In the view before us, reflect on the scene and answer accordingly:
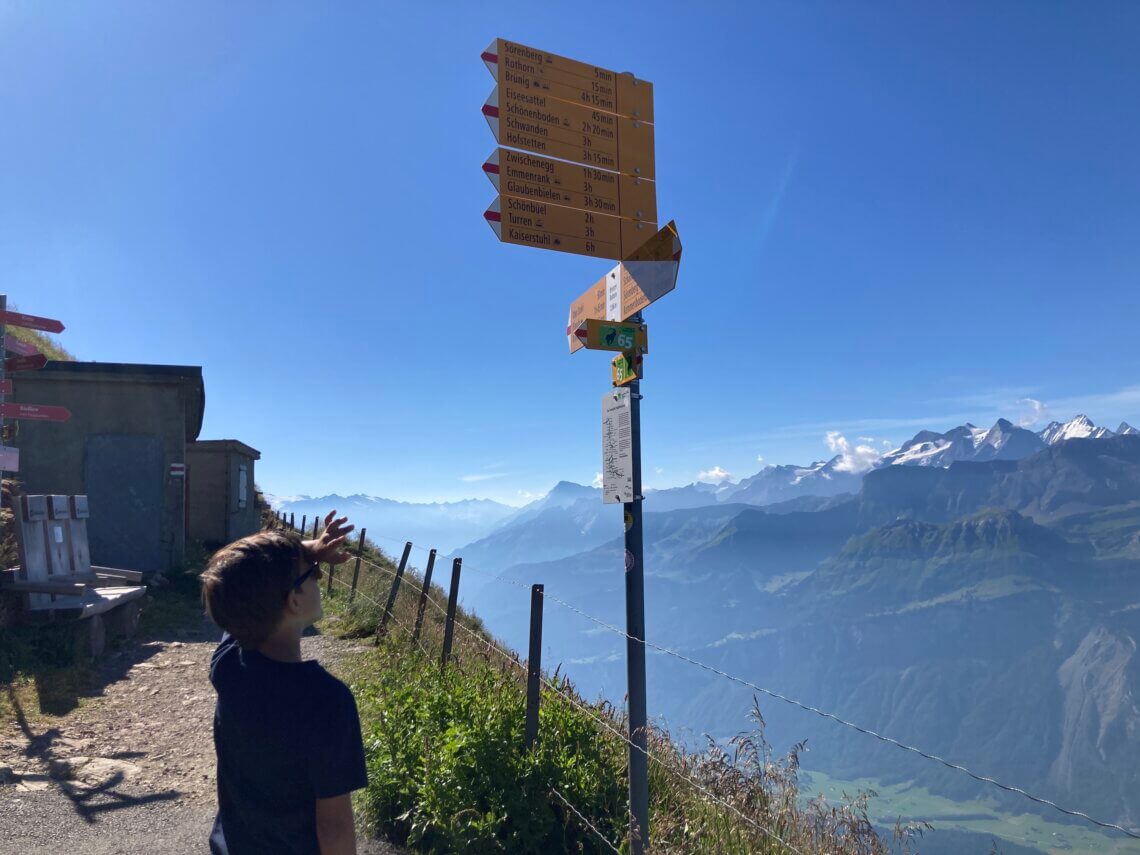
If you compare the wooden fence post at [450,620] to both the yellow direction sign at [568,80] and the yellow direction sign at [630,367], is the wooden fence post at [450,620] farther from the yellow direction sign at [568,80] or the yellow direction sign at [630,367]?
the yellow direction sign at [568,80]

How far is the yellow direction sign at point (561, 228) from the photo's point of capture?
3672 millimetres

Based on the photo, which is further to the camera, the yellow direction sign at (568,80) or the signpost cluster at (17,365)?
the signpost cluster at (17,365)

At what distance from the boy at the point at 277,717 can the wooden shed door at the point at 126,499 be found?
45.0 feet

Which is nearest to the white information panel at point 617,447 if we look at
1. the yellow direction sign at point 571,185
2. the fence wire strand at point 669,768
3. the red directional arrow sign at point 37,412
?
the yellow direction sign at point 571,185

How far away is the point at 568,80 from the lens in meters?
3.82

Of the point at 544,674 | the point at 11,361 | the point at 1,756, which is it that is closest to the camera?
the point at 1,756

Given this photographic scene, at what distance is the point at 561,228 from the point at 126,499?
13.1 meters

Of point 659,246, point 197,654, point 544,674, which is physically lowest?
point 197,654

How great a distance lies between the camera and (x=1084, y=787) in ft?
524

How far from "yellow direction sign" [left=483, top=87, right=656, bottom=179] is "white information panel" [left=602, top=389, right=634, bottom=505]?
1.23 meters

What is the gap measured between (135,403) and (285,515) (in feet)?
62.6

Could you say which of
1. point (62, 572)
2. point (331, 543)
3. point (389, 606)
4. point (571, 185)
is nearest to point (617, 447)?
point (571, 185)

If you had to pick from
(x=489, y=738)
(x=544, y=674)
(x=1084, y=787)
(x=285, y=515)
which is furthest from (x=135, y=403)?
(x=1084, y=787)

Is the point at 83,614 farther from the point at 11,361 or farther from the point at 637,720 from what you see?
the point at 637,720
